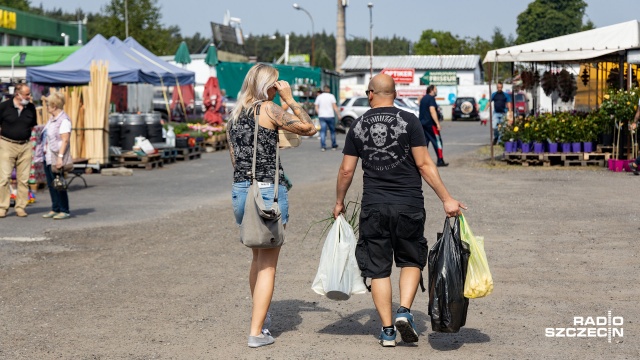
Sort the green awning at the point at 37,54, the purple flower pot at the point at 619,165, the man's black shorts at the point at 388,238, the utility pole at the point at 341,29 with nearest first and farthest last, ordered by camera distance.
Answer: the man's black shorts at the point at 388,238 < the purple flower pot at the point at 619,165 < the green awning at the point at 37,54 < the utility pole at the point at 341,29

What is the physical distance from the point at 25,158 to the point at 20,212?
76 cm

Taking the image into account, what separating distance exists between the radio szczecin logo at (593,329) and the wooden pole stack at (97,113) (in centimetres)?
1492

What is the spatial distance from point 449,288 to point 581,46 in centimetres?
1487

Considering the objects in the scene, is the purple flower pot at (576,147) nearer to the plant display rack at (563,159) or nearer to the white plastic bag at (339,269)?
the plant display rack at (563,159)

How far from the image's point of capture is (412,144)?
6.14 meters

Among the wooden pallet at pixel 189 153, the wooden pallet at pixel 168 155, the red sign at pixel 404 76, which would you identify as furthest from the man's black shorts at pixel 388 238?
the red sign at pixel 404 76

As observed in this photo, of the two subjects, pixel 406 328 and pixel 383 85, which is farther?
pixel 383 85

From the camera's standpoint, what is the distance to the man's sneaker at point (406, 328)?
6.02m

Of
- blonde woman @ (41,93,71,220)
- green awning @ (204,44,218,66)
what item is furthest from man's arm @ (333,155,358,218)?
green awning @ (204,44,218,66)

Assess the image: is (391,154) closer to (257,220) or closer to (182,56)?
(257,220)

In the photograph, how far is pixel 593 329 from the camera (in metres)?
6.52

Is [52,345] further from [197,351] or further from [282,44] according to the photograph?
[282,44]

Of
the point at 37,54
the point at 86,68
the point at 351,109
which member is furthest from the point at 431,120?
the point at 351,109

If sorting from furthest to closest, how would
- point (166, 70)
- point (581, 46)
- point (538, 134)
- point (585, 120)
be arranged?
point (166, 70) < point (538, 134) < point (585, 120) < point (581, 46)
